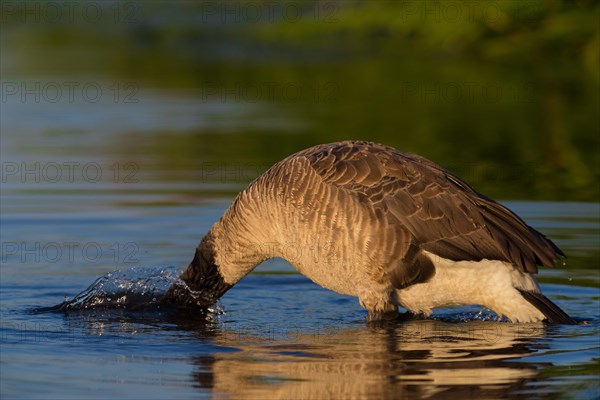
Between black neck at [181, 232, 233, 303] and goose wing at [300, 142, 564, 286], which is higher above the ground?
goose wing at [300, 142, 564, 286]

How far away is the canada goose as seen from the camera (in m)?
9.05

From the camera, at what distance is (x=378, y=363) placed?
815cm

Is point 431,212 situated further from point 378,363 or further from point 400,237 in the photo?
point 378,363

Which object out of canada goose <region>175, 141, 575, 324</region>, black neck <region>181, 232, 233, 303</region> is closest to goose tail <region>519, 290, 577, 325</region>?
canada goose <region>175, 141, 575, 324</region>

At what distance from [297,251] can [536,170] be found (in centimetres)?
728

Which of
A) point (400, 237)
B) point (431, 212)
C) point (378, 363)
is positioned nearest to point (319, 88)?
point (431, 212)

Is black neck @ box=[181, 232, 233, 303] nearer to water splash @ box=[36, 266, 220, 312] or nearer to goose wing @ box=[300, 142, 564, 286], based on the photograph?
water splash @ box=[36, 266, 220, 312]

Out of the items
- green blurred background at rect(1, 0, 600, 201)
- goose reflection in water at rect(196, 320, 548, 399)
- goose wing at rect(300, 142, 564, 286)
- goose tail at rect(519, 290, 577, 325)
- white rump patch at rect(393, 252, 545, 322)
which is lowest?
goose reflection in water at rect(196, 320, 548, 399)

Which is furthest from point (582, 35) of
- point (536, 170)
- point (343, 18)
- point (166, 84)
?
point (536, 170)

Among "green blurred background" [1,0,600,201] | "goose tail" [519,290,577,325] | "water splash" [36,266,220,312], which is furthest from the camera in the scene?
"green blurred background" [1,0,600,201]

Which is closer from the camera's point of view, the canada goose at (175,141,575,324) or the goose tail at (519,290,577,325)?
the goose tail at (519,290,577,325)

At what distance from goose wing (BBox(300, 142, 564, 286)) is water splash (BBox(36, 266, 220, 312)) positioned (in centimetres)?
172

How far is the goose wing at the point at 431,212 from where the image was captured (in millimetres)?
9000

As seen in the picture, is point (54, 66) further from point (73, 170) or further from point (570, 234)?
point (570, 234)
